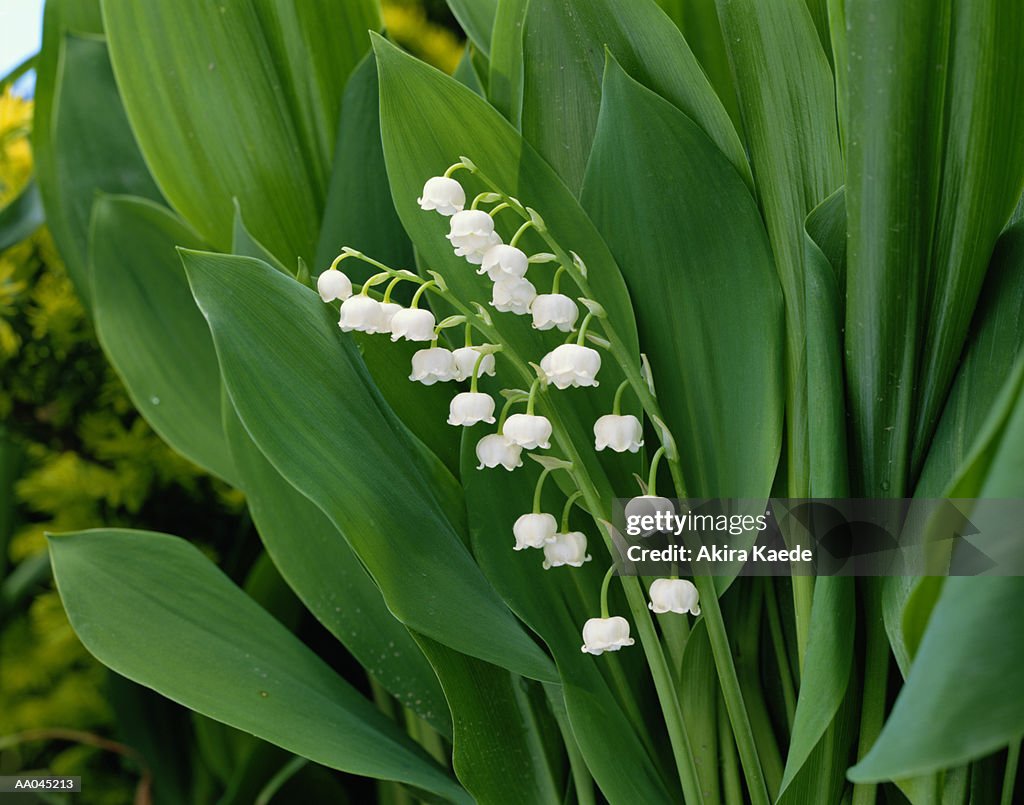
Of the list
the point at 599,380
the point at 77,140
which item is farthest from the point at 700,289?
the point at 77,140

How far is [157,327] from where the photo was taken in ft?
1.84

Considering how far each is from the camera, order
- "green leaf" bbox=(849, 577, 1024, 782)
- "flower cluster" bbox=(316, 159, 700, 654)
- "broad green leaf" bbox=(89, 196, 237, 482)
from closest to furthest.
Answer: "green leaf" bbox=(849, 577, 1024, 782)
"flower cluster" bbox=(316, 159, 700, 654)
"broad green leaf" bbox=(89, 196, 237, 482)

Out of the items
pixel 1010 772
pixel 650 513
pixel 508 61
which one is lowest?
pixel 1010 772

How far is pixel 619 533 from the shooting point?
356 millimetres

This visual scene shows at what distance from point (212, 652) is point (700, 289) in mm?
272

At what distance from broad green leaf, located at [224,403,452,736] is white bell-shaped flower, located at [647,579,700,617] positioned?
0.52 feet

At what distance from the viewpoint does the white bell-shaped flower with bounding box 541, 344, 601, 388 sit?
321 mm

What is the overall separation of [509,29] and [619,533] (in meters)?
0.25

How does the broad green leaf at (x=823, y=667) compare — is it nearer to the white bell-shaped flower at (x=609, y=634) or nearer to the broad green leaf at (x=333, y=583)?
the white bell-shaped flower at (x=609, y=634)

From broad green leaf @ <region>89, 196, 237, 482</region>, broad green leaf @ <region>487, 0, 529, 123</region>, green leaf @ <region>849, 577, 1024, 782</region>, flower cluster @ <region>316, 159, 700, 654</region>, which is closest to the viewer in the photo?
green leaf @ <region>849, 577, 1024, 782</region>

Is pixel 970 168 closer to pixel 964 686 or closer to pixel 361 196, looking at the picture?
pixel 964 686

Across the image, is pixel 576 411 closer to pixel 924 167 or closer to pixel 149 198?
pixel 924 167

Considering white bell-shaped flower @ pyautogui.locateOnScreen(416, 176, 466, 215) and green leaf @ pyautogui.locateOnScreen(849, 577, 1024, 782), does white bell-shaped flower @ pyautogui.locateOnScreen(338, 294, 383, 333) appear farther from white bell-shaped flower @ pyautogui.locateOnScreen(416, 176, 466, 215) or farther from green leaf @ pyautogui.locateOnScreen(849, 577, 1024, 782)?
green leaf @ pyautogui.locateOnScreen(849, 577, 1024, 782)

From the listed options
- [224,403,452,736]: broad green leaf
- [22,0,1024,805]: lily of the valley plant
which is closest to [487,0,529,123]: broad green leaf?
[22,0,1024,805]: lily of the valley plant
